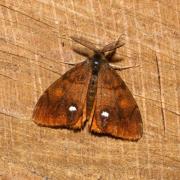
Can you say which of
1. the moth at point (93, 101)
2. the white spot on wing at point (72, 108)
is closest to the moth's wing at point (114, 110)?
the moth at point (93, 101)

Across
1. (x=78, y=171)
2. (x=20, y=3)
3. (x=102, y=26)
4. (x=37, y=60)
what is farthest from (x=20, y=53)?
(x=78, y=171)

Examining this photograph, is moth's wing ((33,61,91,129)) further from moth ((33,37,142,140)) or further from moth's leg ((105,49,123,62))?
moth's leg ((105,49,123,62))

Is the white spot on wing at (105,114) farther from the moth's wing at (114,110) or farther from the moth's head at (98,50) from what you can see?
the moth's head at (98,50)

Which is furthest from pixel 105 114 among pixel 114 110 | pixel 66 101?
pixel 66 101

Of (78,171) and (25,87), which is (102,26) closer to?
(25,87)

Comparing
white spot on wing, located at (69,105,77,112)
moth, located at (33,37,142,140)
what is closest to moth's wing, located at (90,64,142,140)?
moth, located at (33,37,142,140)

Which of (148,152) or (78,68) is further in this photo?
(78,68)
